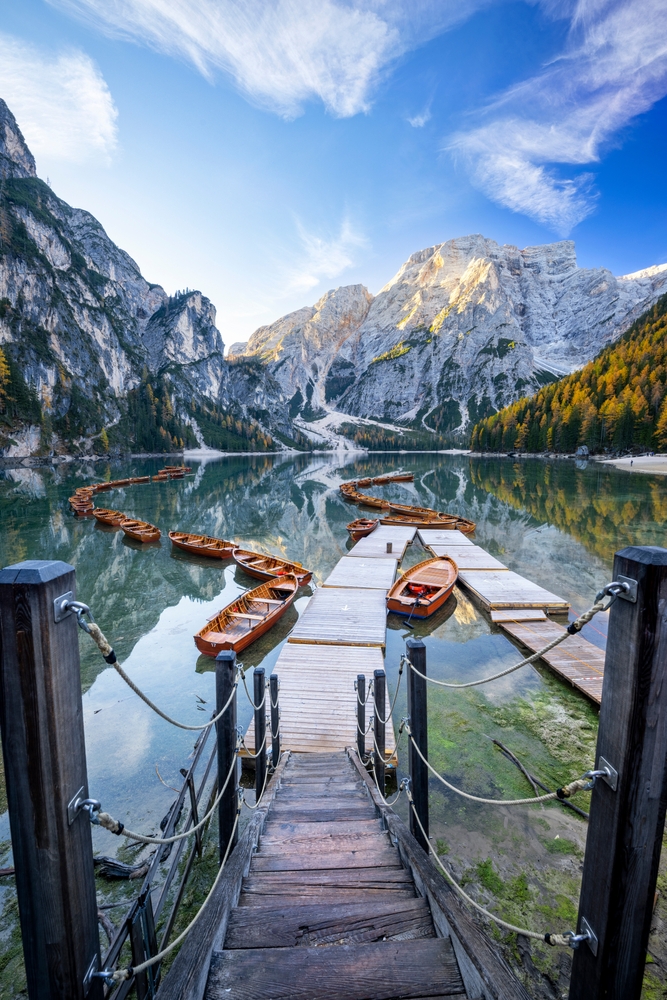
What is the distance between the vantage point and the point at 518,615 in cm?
1795

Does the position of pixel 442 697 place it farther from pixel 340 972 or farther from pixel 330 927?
pixel 340 972

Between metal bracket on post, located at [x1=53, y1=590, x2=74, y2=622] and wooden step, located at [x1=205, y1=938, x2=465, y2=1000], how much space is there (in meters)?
2.76

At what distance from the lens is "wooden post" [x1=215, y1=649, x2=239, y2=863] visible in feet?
16.2

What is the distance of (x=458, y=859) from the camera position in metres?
7.38

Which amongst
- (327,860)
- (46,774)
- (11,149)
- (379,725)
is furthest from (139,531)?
(11,149)

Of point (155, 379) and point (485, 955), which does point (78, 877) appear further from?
point (155, 379)

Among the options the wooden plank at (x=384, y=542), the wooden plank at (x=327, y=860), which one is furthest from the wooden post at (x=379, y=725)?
the wooden plank at (x=384, y=542)

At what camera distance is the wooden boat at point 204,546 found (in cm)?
2827

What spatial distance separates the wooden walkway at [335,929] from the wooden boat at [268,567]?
55.5 ft

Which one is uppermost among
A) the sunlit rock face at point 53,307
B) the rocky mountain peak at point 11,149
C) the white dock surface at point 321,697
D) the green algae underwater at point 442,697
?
the rocky mountain peak at point 11,149

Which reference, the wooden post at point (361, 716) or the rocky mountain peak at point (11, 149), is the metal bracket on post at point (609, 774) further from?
the rocky mountain peak at point (11, 149)

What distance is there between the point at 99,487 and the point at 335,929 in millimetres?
64655

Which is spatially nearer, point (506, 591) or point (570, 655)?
point (570, 655)

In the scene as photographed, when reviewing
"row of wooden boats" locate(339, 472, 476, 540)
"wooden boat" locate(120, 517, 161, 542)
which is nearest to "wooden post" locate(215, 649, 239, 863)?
"row of wooden boats" locate(339, 472, 476, 540)
